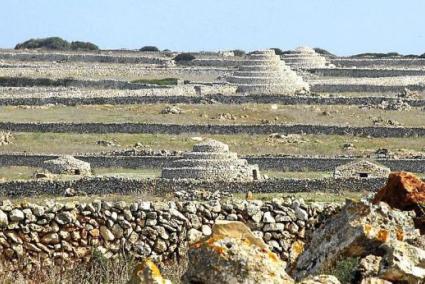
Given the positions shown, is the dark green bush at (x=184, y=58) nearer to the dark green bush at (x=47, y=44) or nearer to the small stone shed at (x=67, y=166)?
the dark green bush at (x=47, y=44)

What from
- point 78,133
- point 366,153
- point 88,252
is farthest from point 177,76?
point 88,252

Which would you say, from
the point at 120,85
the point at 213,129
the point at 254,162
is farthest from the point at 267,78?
the point at 254,162

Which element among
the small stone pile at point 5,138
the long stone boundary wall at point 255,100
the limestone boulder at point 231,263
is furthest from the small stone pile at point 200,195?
the long stone boundary wall at point 255,100

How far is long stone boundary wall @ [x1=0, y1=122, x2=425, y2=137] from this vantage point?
55.8 metres

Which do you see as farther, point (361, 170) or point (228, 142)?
point (228, 142)

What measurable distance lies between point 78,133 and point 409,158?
15.2m

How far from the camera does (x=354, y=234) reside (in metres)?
12.9

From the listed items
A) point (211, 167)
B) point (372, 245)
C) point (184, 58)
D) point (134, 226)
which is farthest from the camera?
point (184, 58)

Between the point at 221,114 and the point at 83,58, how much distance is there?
58.0 meters

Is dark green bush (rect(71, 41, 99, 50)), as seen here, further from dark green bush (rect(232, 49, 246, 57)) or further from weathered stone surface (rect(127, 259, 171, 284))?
weathered stone surface (rect(127, 259, 171, 284))

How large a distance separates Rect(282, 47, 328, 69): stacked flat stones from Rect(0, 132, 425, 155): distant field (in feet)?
125

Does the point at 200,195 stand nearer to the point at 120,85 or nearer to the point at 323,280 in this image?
the point at 323,280

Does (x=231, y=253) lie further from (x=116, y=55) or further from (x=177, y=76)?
(x=116, y=55)

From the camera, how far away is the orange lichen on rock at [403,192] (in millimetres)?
15211
